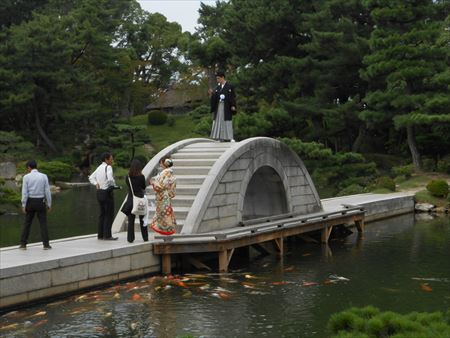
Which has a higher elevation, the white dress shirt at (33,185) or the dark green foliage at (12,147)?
the dark green foliage at (12,147)

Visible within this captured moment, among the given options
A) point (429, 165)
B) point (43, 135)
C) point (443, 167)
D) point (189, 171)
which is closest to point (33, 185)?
point (189, 171)

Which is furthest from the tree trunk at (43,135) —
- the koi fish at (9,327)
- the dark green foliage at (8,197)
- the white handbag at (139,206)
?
the koi fish at (9,327)

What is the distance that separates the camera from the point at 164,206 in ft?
50.0

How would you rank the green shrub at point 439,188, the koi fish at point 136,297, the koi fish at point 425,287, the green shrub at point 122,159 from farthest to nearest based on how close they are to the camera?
1. the green shrub at point 122,159
2. the green shrub at point 439,188
3. the koi fish at point 425,287
4. the koi fish at point 136,297

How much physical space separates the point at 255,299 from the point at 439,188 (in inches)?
710

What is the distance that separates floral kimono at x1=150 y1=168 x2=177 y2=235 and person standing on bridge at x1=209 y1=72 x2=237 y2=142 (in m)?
4.35

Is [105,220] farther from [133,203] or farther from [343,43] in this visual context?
[343,43]

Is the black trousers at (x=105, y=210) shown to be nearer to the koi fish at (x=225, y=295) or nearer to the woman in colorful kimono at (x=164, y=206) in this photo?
the woman in colorful kimono at (x=164, y=206)

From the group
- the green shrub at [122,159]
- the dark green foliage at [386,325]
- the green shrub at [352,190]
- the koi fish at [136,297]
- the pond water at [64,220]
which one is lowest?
the koi fish at [136,297]

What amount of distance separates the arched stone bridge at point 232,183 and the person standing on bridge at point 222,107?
0.35 meters

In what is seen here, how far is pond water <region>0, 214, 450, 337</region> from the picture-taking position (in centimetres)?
1101

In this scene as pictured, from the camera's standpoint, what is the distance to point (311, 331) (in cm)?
1095

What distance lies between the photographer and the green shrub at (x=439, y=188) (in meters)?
28.8

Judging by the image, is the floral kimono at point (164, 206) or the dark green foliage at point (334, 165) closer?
the floral kimono at point (164, 206)
